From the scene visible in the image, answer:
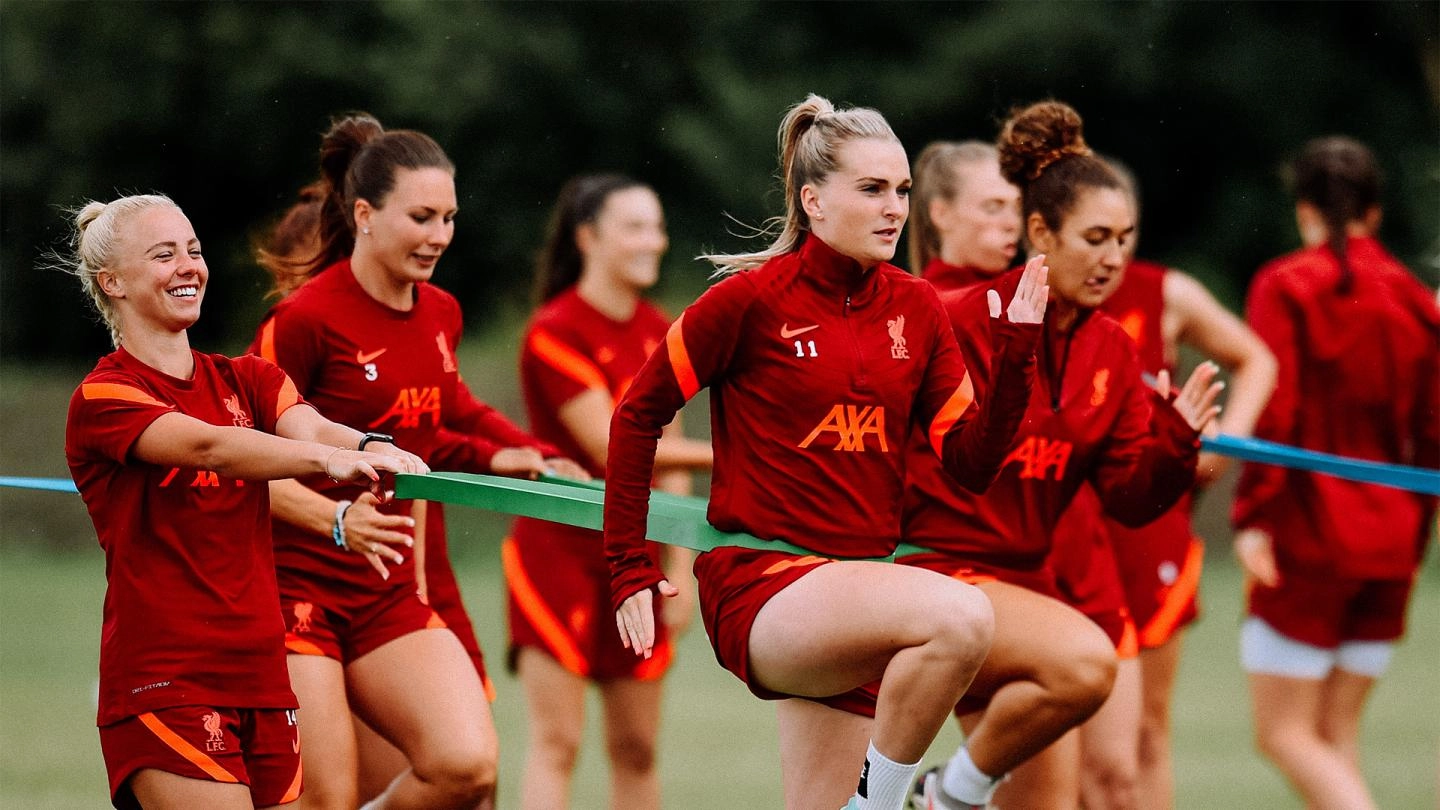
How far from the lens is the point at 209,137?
26375mm

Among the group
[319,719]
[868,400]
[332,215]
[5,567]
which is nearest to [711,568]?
[868,400]

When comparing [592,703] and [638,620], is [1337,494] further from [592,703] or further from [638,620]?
[592,703]

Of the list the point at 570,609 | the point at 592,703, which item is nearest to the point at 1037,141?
the point at 570,609

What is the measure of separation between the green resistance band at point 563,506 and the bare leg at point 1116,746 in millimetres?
1771

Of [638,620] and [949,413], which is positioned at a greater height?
[949,413]

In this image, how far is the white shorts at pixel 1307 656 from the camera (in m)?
7.58

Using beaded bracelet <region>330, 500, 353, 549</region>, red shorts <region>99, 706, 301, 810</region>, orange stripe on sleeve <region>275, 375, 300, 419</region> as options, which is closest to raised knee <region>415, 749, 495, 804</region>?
beaded bracelet <region>330, 500, 353, 549</region>

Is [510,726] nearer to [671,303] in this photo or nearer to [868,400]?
[868,400]

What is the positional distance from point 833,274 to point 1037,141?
1205mm

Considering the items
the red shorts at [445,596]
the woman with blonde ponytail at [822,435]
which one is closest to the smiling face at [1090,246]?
the woman with blonde ponytail at [822,435]

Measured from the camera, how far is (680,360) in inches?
196

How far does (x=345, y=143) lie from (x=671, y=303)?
15513 millimetres

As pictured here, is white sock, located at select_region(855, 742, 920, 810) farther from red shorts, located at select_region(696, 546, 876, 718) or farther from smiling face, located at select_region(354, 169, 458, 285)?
smiling face, located at select_region(354, 169, 458, 285)

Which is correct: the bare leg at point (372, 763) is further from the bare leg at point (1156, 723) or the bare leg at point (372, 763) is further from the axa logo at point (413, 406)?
the bare leg at point (1156, 723)
